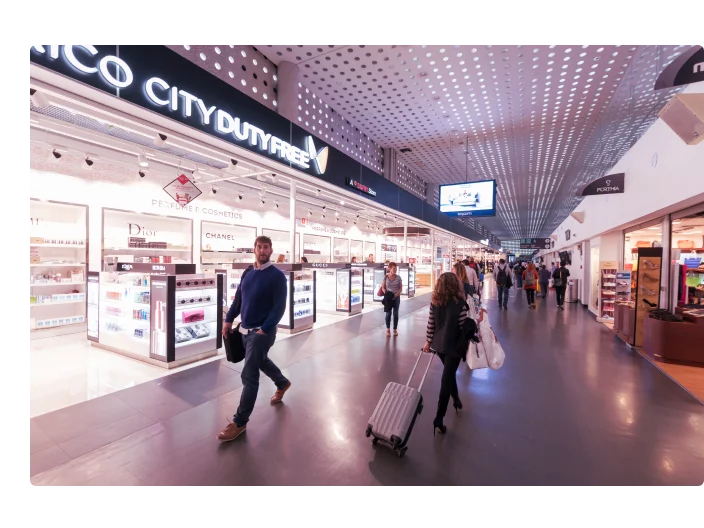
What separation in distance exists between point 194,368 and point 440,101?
670 cm

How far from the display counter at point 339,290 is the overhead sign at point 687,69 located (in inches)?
282

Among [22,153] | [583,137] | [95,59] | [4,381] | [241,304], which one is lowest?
[4,381]

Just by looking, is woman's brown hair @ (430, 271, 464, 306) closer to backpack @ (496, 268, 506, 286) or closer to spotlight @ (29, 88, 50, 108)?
spotlight @ (29, 88, 50, 108)

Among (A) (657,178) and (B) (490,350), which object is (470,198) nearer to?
(A) (657,178)

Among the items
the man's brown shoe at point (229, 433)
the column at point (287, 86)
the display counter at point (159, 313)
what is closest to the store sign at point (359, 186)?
the column at point (287, 86)

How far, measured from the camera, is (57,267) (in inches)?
273

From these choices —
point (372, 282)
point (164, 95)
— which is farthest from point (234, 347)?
point (372, 282)

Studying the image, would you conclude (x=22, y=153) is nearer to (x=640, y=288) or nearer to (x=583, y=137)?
(x=640, y=288)

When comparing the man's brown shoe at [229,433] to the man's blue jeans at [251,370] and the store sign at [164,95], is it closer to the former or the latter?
the man's blue jeans at [251,370]

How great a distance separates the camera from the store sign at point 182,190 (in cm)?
539

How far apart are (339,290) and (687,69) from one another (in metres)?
8.03

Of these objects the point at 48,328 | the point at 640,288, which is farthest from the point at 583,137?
the point at 48,328

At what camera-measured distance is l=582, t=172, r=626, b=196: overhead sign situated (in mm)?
7258

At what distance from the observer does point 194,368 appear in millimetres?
4539
